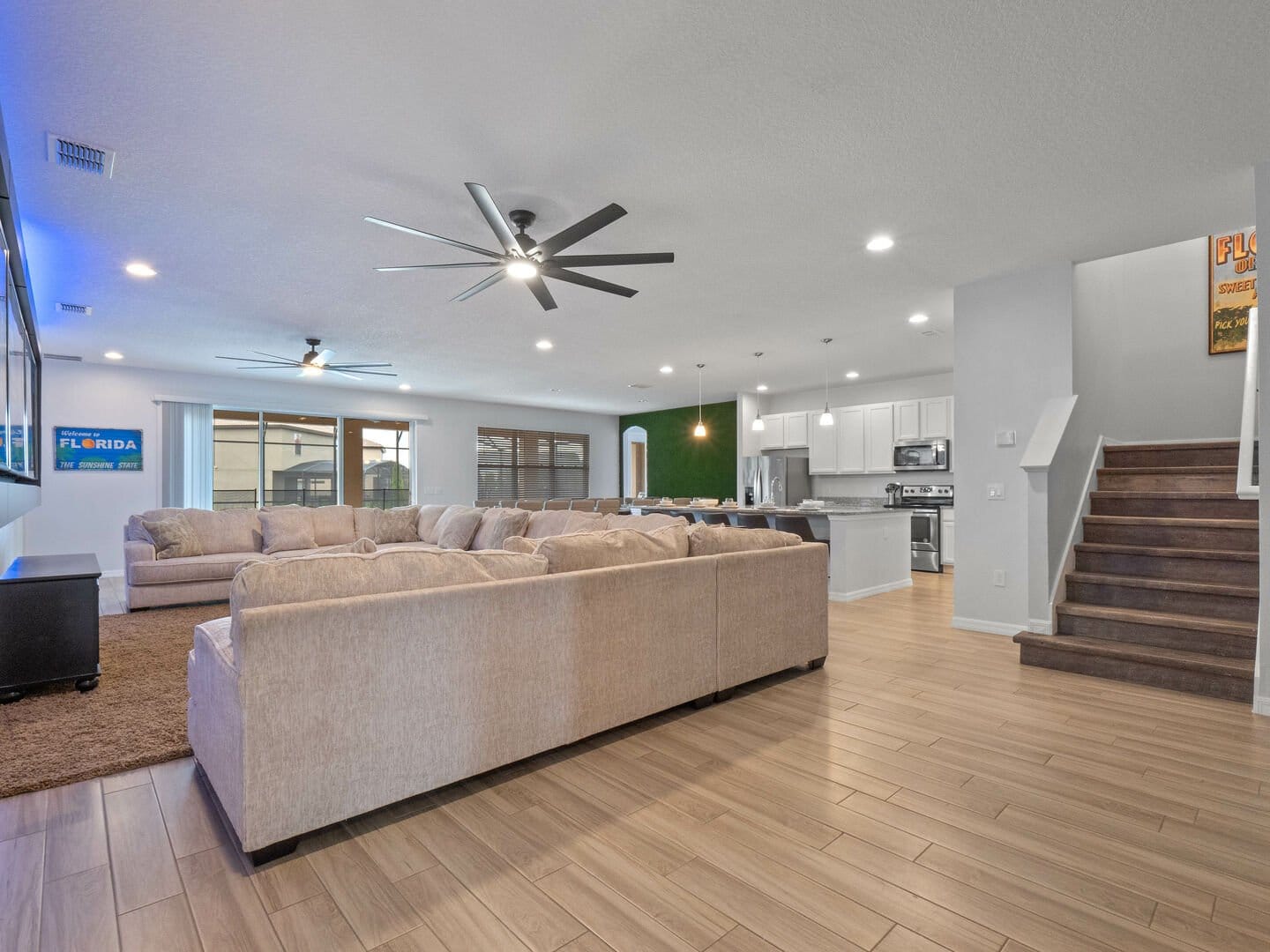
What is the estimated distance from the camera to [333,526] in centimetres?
665

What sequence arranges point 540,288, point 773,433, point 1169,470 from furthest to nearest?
point 773,433 → point 1169,470 → point 540,288

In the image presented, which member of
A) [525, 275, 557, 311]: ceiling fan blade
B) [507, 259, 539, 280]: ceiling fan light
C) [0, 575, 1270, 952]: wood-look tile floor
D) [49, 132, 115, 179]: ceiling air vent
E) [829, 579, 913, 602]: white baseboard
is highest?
[49, 132, 115, 179]: ceiling air vent

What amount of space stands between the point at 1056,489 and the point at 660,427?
8.09 m

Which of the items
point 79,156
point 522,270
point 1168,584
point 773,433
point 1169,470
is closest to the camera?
point 79,156

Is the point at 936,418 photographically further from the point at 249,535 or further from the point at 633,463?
the point at 249,535

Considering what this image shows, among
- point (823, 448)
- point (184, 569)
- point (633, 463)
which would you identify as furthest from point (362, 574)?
point (633, 463)

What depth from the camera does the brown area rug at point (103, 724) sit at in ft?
7.73

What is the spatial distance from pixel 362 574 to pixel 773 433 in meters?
8.43

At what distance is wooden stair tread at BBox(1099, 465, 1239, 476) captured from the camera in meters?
4.41

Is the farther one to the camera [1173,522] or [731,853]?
[1173,522]

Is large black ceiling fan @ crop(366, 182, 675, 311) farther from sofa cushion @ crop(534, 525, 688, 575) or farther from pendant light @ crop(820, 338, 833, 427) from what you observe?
pendant light @ crop(820, 338, 833, 427)

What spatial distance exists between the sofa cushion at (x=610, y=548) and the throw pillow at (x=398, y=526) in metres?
4.70

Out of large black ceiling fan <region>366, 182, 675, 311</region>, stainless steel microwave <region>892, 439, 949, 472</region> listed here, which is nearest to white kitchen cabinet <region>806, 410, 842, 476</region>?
stainless steel microwave <region>892, 439, 949, 472</region>

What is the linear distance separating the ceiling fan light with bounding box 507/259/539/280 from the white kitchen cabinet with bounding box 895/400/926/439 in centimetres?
630
